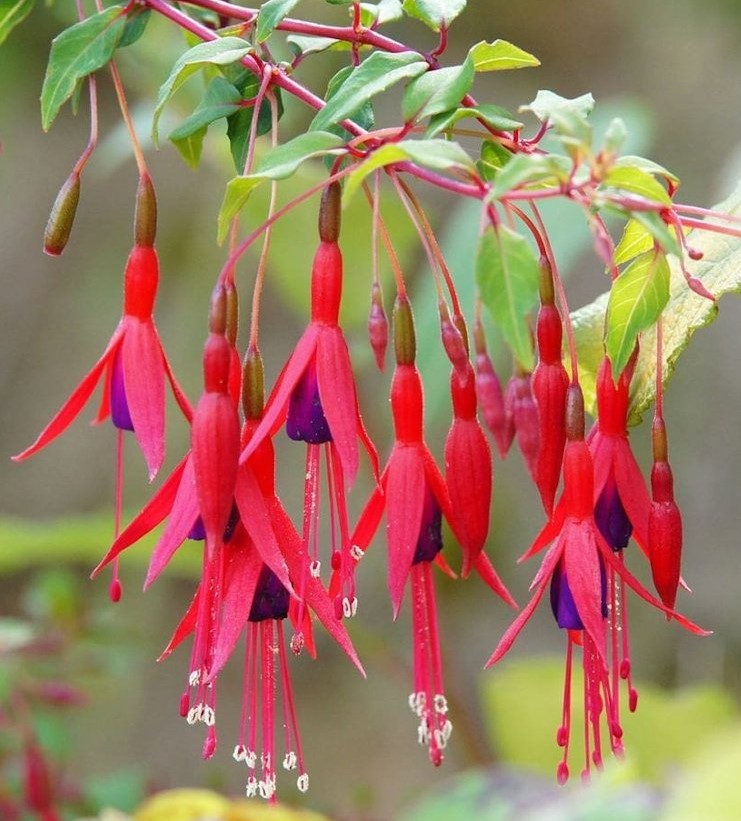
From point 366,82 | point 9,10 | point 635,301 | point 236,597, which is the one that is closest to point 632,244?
point 635,301

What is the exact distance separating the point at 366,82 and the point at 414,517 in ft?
0.66

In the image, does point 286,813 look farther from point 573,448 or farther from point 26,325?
point 26,325

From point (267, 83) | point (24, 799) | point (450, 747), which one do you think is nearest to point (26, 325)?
point (450, 747)

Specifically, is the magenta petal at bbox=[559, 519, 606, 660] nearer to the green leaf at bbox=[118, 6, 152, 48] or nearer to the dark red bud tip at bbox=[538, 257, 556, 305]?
the dark red bud tip at bbox=[538, 257, 556, 305]

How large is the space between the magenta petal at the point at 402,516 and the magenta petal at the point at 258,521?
0.05 metres

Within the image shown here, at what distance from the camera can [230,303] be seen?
0.53m

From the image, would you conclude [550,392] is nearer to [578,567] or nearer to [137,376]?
[578,567]

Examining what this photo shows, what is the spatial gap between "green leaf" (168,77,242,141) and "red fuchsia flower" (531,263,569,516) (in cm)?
20

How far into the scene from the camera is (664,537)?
57 centimetres

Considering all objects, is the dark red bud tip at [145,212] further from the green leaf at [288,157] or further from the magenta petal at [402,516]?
the magenta petal at [402,516]

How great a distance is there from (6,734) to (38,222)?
1135mm

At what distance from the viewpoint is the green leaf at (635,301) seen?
568 millimetres

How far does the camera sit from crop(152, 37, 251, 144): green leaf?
564 millimetres

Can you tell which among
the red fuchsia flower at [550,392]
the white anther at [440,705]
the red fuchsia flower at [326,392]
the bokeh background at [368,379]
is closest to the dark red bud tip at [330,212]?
the red fuchsia flower at [326,392]
